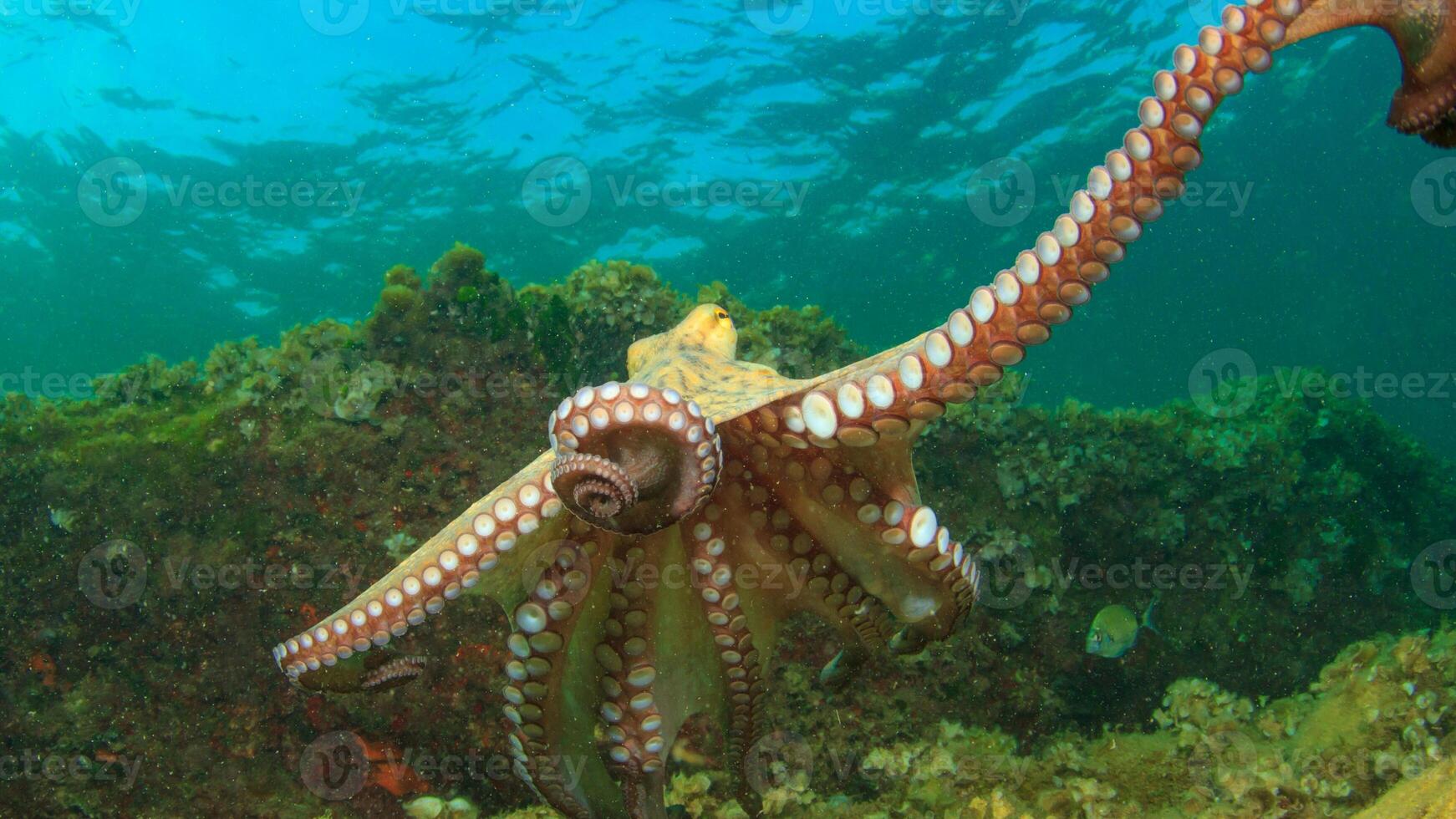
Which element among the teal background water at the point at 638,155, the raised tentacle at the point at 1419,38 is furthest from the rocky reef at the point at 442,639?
the teal background water at the point at 638,155

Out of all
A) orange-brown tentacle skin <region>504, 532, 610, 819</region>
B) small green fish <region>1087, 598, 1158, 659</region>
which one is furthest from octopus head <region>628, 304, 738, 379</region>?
small green fish <region>1087, 598, 1158, 659</region>

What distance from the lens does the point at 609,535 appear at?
304 centimetres

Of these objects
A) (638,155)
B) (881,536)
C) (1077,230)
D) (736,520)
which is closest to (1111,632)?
(881,536)

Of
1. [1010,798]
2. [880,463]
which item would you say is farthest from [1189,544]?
[880,463]

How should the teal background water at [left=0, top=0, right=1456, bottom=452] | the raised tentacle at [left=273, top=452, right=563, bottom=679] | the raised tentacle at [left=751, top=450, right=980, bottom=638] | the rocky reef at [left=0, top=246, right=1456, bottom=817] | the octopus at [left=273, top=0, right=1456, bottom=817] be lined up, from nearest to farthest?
the octopus at [left=273, top=0, right=1456, bottom=817], the raised tentacle at [left=273, top=452, right=563, bottom=679], the raised tentacle at [left=751, top=450, right=980, bottom=638], the rocky reef at [left=0, top=246, right=1456, bottom=817], the teal background water at [left=0, top=0, right=1456, bottom=452]

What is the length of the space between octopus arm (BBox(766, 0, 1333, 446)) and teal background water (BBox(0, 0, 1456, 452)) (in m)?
20.5

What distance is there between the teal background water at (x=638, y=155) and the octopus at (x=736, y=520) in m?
20.4

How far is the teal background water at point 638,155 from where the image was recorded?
2095cm

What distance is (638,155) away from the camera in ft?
85.1

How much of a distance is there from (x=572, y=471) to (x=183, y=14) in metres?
26.2

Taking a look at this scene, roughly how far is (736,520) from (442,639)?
122 inches

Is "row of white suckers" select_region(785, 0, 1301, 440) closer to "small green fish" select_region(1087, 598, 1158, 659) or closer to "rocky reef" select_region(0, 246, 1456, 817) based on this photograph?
"rocky reef" select_region(0, 246, 1456, 817)

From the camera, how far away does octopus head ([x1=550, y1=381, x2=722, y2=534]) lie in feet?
7.04

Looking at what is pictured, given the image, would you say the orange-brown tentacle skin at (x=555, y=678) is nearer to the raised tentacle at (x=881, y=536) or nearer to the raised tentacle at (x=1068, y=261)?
the raised tentacle at (x=881, y=536)
